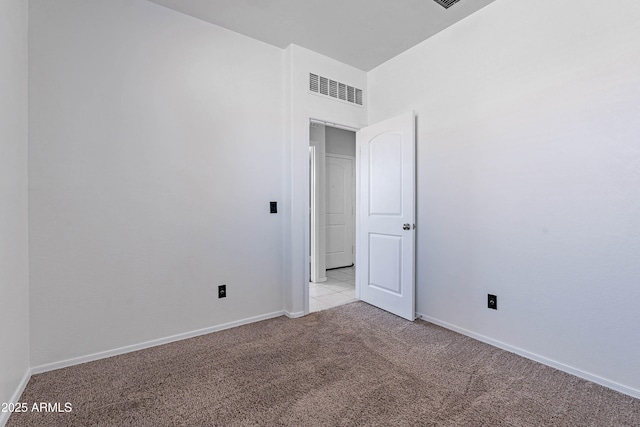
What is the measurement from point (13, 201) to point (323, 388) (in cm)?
211

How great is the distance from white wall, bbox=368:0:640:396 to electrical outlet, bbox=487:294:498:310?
0.03m

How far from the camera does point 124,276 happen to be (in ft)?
7.22

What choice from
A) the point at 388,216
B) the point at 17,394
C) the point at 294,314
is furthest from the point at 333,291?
the point at 17,394

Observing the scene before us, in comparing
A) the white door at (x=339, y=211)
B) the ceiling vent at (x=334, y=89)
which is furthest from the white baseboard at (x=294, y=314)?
the white door at (x=339, y=211)

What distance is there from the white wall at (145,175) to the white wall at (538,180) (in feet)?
5.31

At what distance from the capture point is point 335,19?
8.16 feet

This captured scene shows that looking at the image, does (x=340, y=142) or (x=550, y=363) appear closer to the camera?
(x=550, y=363)

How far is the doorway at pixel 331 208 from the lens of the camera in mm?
4453

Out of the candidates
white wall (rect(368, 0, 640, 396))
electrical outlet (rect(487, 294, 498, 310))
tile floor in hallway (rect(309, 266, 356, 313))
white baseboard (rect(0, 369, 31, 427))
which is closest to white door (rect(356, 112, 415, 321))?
white wall (rect(368, 0, 640, 396))

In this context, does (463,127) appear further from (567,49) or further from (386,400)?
(386,400)

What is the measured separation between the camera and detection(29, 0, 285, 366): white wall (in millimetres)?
1962

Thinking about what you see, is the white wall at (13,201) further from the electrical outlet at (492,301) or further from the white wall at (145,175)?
the electrical outlet at (492,301)

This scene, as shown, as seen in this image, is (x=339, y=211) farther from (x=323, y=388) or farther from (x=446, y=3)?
(x=323, y=388)

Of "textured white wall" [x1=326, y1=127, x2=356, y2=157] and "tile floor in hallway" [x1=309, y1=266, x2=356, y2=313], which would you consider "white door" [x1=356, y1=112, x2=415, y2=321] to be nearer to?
"tile floor in hallway" [x1=309, y1=266, x2=356, y2=313]
